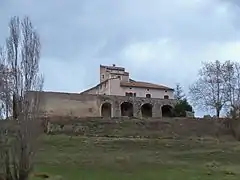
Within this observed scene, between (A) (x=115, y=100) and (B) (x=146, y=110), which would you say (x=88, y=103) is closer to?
(A) (x=115, y=100)

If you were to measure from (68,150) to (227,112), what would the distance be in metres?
34.2

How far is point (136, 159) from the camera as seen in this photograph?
40406 millimetres

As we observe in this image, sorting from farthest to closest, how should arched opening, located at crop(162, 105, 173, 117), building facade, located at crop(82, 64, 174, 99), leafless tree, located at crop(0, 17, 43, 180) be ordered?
building facade, located at crop(82, 64, 174, 99), arched opening, located at crop(162, 105, 173, 117), leafless tree, located at crop(0, 17, 43, 180)

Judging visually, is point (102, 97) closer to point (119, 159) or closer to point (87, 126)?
point (87, 126)

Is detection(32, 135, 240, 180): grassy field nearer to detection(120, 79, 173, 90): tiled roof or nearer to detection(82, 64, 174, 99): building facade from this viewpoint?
detection(82, 64, 174, 99): building facade

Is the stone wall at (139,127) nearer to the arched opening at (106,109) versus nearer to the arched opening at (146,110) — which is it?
the arched opening at (106,109)

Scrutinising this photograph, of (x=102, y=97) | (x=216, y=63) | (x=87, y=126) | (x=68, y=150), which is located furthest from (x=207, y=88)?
(x=68, y=150)

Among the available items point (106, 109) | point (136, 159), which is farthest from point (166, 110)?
point (136, 159)

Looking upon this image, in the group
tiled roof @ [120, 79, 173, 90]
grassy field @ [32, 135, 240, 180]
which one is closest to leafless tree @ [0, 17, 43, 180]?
grassy field @ [32, 135, 240, 180]

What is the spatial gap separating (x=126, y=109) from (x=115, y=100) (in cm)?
324

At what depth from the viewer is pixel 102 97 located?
79.6 metres

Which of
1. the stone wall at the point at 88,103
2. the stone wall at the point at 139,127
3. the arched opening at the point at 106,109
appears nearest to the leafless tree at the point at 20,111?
the stone wall at the point at 139,127

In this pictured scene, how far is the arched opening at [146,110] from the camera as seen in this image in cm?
8500

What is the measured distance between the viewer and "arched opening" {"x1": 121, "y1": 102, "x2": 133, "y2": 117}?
8266 centimetres
